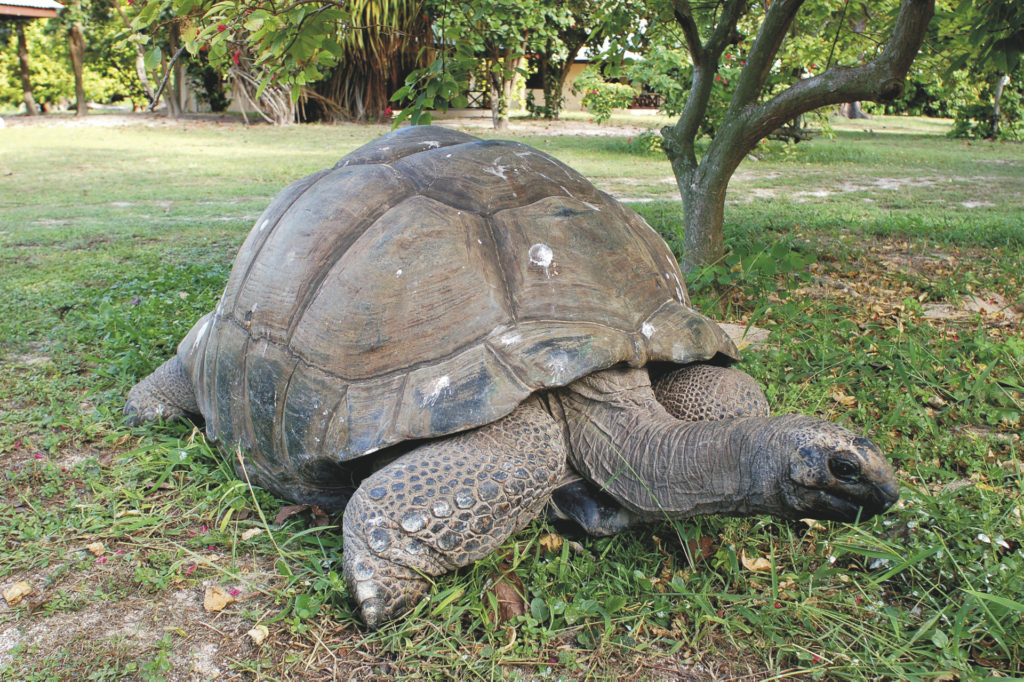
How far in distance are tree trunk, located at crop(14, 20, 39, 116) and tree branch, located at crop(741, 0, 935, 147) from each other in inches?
812

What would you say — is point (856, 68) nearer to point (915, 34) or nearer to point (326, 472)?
point (915, 34)

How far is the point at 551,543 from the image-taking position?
6.81 ft

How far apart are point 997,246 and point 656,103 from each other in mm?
21771

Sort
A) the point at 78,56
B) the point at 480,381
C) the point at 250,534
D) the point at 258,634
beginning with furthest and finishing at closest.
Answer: the point at 78,56
the point at 250,534
the point at 480,381
the point at 258,634

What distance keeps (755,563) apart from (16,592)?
187 centimetres

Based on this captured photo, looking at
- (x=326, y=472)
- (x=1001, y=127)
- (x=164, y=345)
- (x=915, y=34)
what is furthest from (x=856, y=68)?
(x=1001, y=127)

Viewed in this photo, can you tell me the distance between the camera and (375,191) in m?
2.30

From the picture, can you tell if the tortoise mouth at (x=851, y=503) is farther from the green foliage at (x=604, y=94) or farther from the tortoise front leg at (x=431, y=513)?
the green foliage at (x=604, y=94)


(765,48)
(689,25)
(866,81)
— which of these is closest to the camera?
(866,81)

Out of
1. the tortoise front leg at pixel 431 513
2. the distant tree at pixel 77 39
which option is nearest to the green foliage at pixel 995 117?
the tortoise front leg at pixel 431 513

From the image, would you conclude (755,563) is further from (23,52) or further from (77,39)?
(23,52)

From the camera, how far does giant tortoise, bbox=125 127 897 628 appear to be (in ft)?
5.81

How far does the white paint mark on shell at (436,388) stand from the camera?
190cm

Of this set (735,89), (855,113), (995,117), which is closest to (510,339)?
(735,89)
